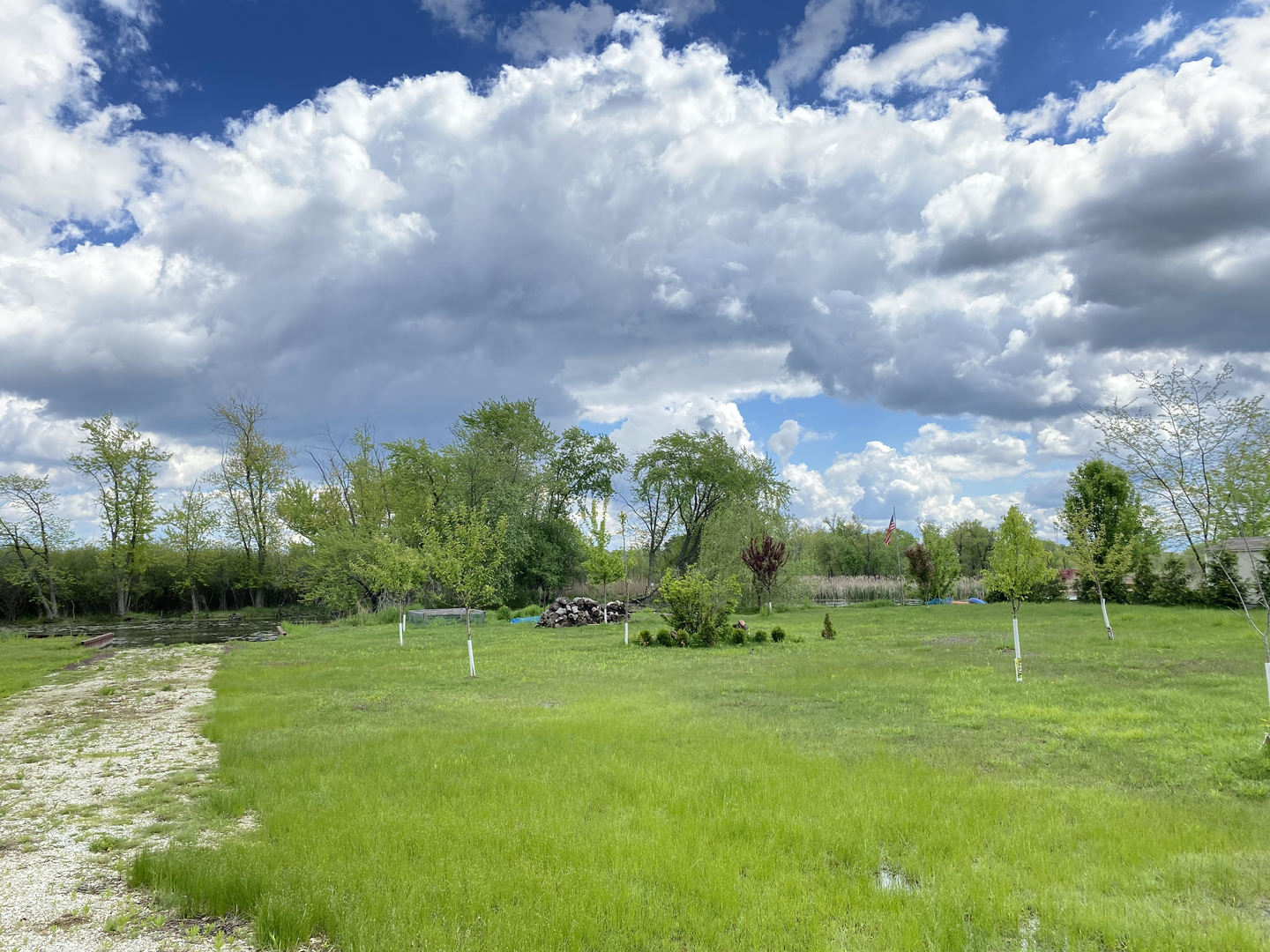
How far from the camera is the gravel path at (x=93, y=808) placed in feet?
15.6

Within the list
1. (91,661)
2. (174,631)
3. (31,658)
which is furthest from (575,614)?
→ (174,631)

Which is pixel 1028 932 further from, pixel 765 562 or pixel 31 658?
pixel 765 562

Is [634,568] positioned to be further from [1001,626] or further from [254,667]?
[254,667]

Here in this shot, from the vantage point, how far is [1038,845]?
18.9ft

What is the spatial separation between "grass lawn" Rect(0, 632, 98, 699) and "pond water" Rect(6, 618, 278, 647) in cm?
156

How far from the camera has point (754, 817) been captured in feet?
21.0

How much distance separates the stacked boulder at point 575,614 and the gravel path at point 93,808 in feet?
61.9

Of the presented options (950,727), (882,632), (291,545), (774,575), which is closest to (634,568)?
(774,575)

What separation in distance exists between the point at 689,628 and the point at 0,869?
1865cm

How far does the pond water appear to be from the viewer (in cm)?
3015

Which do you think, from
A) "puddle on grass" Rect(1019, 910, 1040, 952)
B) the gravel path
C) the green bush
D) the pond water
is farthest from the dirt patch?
"puddle on grass" Rect(1019, 910, 1040, 952)

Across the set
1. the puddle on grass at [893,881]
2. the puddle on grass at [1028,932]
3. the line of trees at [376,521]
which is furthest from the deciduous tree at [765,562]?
the puddle on grass at [1028,932]

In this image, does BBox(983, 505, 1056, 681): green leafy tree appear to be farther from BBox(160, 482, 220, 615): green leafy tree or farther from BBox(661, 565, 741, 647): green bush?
BBox(160, 482, 220, 615): green leafy tree

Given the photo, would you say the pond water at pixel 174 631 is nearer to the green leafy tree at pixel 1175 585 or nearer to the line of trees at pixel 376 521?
the line of trees at pixel 376 521
